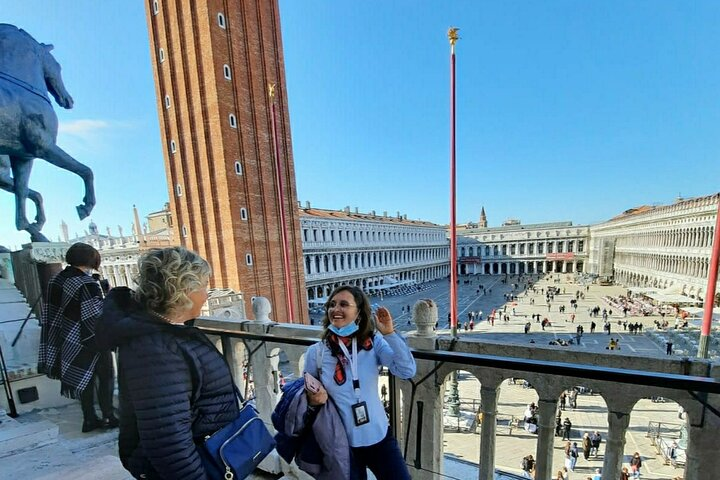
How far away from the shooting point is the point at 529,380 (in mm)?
2102

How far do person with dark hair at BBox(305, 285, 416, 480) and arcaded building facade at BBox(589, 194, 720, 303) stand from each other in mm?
32444

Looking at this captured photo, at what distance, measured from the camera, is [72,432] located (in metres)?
3.23

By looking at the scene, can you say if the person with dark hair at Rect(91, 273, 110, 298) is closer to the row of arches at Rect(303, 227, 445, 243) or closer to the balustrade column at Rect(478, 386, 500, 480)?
the balustrade column at Rect(478, 386, 500, 480)

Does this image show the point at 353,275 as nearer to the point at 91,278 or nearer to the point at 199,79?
the point at 199,79

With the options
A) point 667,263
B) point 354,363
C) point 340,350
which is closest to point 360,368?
point 354,363

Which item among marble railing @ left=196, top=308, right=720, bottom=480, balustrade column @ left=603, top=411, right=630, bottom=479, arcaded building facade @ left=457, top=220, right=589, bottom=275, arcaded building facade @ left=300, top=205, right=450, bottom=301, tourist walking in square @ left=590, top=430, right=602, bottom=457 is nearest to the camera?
marble railing @ left=196, top=308, right=720, bottom=480

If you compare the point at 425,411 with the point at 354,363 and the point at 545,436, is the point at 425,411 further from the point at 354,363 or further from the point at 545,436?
the point at 354,363

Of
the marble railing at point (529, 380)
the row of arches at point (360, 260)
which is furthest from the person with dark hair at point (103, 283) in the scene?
the row of arches at point (360, 260)

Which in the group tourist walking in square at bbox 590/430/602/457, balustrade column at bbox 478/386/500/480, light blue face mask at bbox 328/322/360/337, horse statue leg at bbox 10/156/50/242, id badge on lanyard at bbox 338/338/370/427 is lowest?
tourist walking in square at bbox 590/430/602/457

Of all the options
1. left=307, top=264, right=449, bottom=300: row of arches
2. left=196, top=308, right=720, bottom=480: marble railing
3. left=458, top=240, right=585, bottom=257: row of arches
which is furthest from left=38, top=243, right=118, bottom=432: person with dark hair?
left=458, top=240, right=585, bottom=257: row of arches

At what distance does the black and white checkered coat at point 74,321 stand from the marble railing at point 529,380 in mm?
1158

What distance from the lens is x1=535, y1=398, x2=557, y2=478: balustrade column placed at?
2.16 metres

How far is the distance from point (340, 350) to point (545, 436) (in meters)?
1.55

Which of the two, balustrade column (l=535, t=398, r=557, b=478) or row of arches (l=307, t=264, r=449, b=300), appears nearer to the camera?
balustrade column (l=535, t=398, r=557, b=478)
